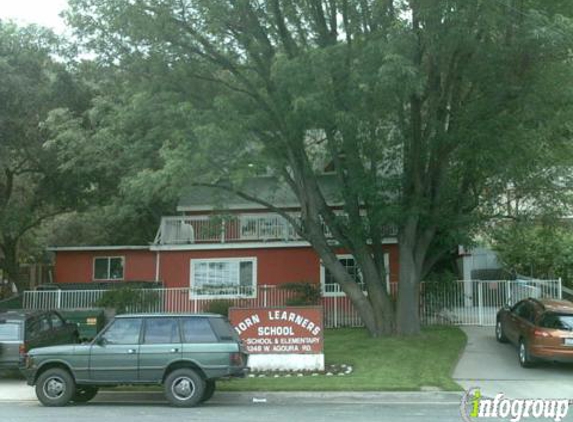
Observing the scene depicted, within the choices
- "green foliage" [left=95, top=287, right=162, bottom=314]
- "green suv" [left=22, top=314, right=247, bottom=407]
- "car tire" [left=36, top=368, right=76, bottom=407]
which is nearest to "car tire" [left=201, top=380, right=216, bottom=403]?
"green suv" [left=22, top=314, right=247, bottom=407]

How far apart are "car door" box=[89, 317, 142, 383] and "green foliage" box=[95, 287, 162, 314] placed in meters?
10.8

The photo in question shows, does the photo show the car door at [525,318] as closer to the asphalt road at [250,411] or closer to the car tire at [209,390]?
the asphalt road at [250,411]

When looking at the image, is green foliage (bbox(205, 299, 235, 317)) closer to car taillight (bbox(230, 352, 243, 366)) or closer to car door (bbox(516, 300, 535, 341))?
car door (bbox(516, 300, 535, 341))

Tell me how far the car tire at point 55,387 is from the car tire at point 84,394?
1.62ft

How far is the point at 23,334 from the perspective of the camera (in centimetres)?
1473

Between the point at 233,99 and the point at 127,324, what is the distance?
7.82 meters

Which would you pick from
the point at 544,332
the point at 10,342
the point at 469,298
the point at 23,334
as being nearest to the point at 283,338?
the point at 23,334

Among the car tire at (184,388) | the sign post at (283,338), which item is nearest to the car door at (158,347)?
the car tire at (184,388)

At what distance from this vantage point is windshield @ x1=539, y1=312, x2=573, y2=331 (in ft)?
49.2

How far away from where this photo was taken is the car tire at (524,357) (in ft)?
50.8

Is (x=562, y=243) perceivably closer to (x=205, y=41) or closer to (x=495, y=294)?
(x=495, y=294)

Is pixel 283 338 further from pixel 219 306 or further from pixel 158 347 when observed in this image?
pixel 219 306

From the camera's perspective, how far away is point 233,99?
1798 centimetres

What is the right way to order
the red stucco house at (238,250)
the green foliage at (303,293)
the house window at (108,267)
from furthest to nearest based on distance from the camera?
the house window at (108,267), the red stucco house at (238,250), the green foliage at (303,293)
